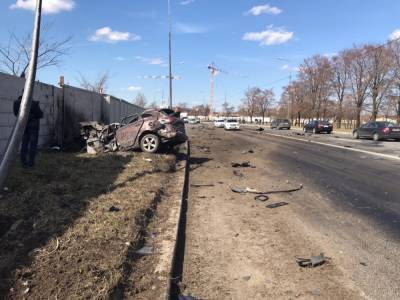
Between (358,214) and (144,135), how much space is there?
8.56 m

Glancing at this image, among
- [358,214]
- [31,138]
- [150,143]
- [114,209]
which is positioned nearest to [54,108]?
[150,143]

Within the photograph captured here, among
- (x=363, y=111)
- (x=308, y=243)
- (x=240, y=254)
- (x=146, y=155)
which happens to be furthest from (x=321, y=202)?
(x=363, y=111)

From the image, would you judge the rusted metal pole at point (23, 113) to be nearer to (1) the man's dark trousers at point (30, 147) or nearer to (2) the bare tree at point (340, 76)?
(1) the man's dark trousers at point (30, 147)

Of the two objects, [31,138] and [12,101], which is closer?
[31,138]

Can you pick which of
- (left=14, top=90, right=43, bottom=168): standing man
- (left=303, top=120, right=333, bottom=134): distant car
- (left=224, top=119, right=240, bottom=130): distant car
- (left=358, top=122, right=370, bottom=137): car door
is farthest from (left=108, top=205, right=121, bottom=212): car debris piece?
(left=224, top=119, right=240, bottom=130): distant car

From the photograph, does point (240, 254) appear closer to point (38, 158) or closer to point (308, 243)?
point (308, 243)

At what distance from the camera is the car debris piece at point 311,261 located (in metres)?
4.90

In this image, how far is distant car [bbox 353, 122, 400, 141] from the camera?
30594 mm

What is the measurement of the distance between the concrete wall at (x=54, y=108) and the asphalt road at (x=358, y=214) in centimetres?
744

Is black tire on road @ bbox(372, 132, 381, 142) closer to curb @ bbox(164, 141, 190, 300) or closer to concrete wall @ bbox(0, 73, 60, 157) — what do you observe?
concrete wall @ bbox(0, 73, 60, 157)

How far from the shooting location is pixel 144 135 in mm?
14320

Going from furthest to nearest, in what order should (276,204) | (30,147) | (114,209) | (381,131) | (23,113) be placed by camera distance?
(381,131) < (30,147) < (276,204) < (114,209) < (23,113)

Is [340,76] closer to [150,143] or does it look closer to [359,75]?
[359,75]

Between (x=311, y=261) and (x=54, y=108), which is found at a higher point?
(x=54, y=108)
